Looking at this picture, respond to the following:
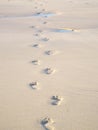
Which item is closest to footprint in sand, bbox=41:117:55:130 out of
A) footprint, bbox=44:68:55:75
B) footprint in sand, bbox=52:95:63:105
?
footprint in sand, bbox=52:95:63:105

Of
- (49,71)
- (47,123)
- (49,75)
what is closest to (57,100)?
(47,123)

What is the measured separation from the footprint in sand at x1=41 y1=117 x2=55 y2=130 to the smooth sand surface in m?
0.02

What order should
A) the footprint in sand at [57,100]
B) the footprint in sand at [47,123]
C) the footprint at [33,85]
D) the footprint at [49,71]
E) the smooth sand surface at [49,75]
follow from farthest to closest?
the footprint at [49,71], the footprint at [33,85], the footprint in sand at [57,100], the smooth sand surface at [49,75], the footprint in sand at [47,123]

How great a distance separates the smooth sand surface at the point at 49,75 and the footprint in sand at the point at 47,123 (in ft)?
0.07

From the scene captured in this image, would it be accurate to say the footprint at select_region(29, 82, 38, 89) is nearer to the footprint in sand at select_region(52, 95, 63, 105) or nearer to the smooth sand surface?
the smooth sand surface

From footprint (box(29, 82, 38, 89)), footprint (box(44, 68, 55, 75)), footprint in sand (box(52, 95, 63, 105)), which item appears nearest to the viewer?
footprint in sand (box(52, 95, 63, 105))

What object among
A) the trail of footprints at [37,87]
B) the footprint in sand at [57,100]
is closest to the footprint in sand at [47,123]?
the trail of footprints at [37,87]

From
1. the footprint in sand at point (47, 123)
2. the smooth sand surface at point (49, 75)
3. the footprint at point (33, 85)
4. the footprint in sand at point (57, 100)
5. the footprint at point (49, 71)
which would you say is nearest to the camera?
the footprint in sand at point (47, 123)

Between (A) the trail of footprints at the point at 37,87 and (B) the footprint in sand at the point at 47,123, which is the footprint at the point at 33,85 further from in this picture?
(B) the footprint in sand at the point at 47,123

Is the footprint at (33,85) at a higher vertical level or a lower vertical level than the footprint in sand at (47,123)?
lower

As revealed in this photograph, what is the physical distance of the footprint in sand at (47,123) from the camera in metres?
3.73

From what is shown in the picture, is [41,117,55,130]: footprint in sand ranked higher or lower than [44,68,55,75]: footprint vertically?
higher

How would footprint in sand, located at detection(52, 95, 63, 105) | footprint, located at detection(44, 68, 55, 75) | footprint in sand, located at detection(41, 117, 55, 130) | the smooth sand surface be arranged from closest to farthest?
footprint in sand, located at detection(41, 117, 55, 130), the smooth sand surface, footprint in sand, located at detection(52, 95, 63, 105), footprint, located at detection(44, 68, 55, 75)

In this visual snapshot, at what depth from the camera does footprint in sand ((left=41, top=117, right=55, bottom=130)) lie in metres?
3.73
